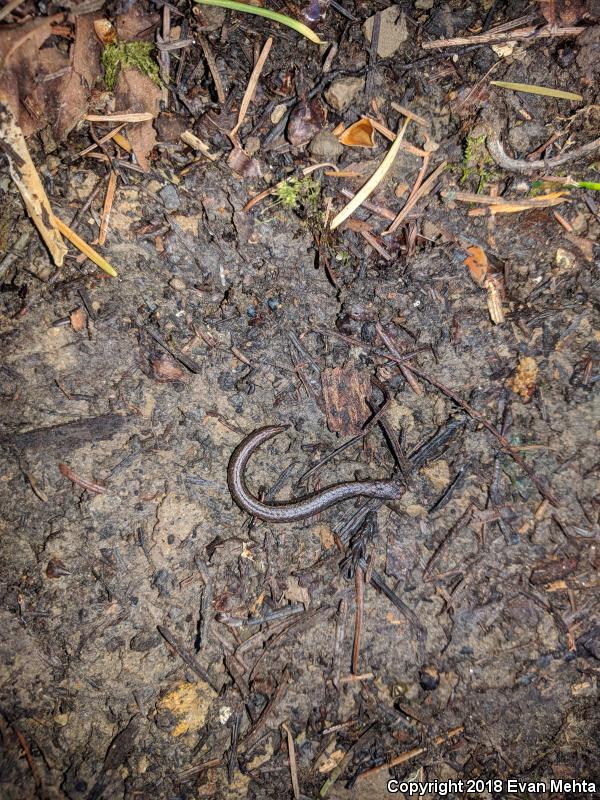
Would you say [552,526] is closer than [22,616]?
No

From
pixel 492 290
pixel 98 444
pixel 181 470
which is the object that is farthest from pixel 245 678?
pixel 492 290

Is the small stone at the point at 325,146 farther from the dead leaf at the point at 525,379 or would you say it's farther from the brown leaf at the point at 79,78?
the dead leaf at the point at 525,379

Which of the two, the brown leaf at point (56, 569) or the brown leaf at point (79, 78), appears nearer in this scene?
the brown leaf at point (79, 78)

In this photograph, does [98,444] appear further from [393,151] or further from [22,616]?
[393,151]

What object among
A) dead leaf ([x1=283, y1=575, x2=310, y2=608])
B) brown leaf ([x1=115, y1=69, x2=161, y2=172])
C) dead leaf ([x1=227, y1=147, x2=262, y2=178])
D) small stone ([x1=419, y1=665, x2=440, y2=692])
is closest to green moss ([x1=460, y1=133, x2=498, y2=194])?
dead leaf ([x1=227, y1=147, x2=262, y2=178])

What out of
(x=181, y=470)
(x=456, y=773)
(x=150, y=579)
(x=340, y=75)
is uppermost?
(x=340, y=75)

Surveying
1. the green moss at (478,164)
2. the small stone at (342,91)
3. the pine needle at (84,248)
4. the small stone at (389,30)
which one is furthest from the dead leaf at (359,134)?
the pine needle at (84,248)

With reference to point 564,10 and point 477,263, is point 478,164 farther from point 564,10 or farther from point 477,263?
point 564,10
